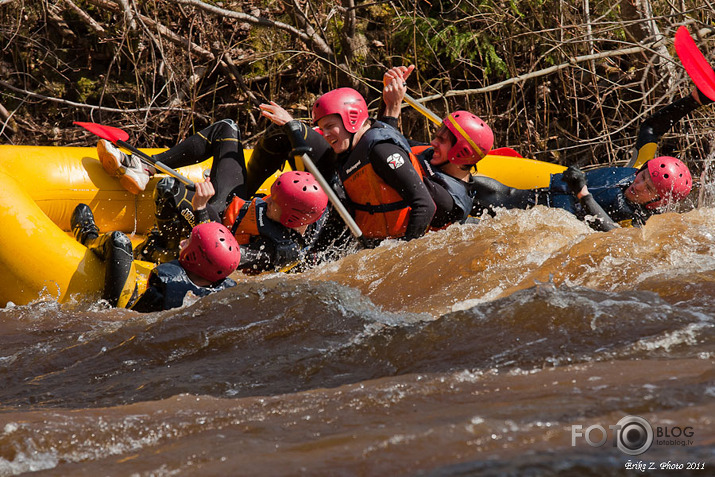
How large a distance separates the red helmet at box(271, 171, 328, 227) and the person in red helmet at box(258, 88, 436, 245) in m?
0.52

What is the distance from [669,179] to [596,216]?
1.91ft

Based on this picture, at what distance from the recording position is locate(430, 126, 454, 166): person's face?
501 centimetres

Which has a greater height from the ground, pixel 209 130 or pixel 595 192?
pixel 209 130

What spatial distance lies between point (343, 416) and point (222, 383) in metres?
0.66

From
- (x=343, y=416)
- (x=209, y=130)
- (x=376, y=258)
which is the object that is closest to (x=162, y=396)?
(x=343, y=416)

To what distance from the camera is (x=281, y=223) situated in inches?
171

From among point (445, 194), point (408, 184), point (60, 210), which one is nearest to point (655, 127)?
point (445, 194)

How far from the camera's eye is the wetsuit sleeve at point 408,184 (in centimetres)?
454

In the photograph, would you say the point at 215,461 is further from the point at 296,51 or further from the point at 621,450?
the point at 296,51

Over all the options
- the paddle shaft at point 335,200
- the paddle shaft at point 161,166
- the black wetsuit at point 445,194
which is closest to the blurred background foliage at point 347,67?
the paddle shaft at point 161,166

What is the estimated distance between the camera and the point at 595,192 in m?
5.47

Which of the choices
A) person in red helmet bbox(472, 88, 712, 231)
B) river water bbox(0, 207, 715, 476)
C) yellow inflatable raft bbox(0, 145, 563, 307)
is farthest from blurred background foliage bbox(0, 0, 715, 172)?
river water bbox(0, 207, 715, 476)

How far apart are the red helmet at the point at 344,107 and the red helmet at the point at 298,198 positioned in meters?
0.61
